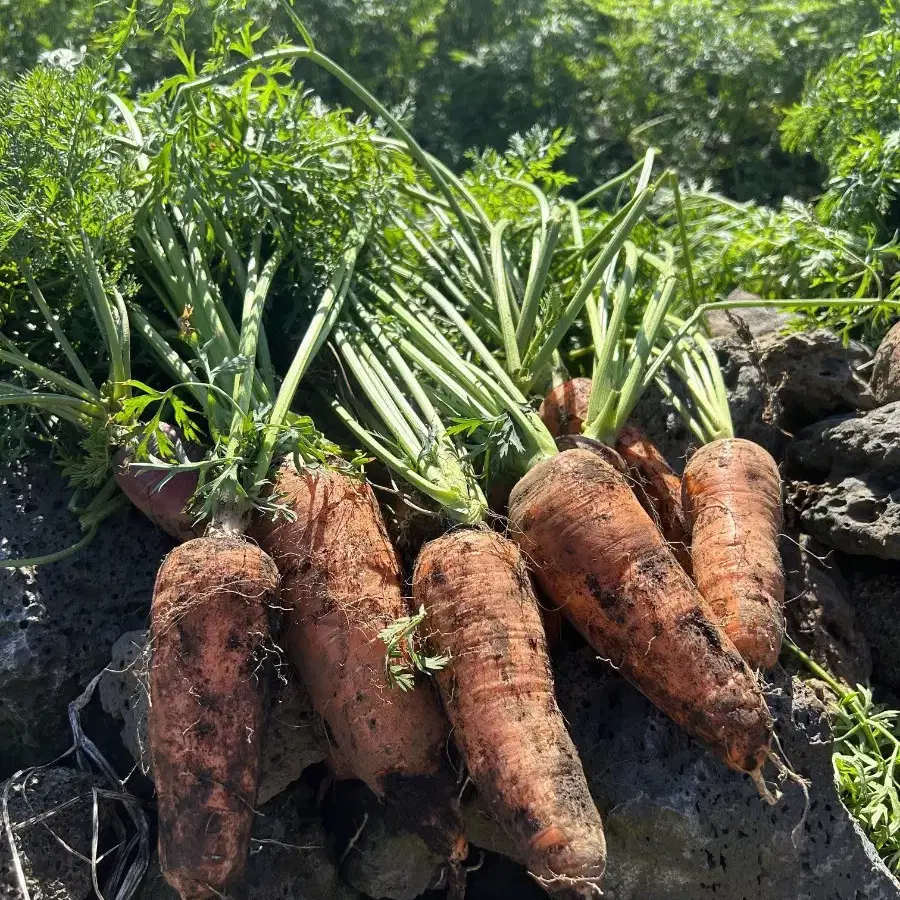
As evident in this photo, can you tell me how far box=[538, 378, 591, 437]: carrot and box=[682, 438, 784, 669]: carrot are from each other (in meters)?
0.33

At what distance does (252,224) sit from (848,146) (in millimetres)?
2179

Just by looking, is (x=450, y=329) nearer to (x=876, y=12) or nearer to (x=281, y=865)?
(x=281, y=865)

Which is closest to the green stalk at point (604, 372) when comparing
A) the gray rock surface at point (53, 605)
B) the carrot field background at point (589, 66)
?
the gray rock surface at point (53, 605)

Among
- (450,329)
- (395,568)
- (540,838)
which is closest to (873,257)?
(450,329)

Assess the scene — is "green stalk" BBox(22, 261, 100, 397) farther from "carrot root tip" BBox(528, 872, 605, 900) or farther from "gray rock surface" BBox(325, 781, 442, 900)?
"carrot root tip" BBox(528, 872, 605, 900)

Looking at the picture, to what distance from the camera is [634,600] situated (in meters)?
2.07

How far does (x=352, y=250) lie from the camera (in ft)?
8.87

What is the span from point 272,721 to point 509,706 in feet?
1.92

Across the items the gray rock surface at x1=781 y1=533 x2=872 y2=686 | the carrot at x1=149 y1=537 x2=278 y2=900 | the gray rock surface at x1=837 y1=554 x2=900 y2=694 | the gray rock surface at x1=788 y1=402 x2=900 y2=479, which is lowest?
the gray rock surface at x1=837 y1=554 x2=900 y2=694

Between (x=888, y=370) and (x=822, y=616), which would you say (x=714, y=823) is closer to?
(x=822, y=616)

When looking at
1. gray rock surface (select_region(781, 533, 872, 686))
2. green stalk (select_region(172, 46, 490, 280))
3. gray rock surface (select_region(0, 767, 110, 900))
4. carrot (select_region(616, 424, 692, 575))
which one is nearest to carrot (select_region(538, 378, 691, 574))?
carrot (select_region(616, 424, 692, 575))

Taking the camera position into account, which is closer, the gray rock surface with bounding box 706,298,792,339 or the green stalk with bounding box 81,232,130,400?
the green stalk with bounding box 81,232,130,400

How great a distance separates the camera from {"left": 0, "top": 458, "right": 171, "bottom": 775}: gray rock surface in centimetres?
225

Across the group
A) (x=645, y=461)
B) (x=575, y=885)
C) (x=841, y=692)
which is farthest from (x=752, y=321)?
(x=575, y=885)
